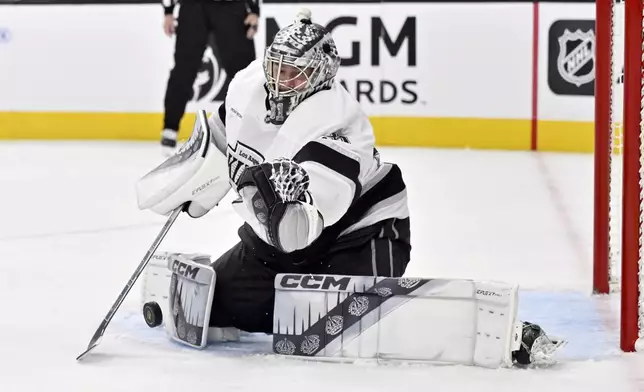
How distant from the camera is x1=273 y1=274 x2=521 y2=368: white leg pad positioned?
8.59ft

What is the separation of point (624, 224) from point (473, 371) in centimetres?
47

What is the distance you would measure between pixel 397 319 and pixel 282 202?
1.24 feet

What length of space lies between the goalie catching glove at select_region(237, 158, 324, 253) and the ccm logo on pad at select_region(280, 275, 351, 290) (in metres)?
0.17

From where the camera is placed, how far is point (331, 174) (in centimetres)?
261

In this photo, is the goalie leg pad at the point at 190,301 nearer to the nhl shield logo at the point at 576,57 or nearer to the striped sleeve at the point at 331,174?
the striped sleeve at the point at 331,174

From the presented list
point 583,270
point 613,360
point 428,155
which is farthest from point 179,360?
point 428,155

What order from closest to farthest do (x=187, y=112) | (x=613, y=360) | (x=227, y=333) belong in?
(x=613, y=360)
(x=227, y=333)
(x=187, y=112)

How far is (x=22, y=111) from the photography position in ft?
23.4

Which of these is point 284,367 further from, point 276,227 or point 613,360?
point 613,360

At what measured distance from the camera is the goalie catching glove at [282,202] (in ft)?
8.22

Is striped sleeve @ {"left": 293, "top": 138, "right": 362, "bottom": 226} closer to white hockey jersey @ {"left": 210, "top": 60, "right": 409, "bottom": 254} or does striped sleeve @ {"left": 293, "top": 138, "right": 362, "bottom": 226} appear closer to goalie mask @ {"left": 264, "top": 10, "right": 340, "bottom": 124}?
white hockey jersey @ {"left": 210, "top": 60, "right": 409, "bottom": 254}

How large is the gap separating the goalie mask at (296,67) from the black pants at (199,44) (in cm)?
350

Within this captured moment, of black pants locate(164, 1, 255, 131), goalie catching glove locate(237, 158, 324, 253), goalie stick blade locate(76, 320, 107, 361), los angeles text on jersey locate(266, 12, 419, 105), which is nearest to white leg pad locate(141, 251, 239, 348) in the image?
goalie stick blade locate(76, 320, 107, 361)

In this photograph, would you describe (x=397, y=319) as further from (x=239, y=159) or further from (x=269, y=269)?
(x=239, y=159)
